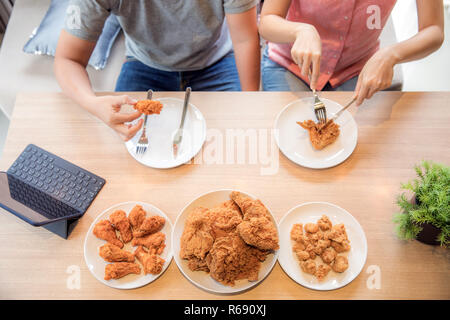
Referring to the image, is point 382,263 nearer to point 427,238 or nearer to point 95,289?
point 427,238

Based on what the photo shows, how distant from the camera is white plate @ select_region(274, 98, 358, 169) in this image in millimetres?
1142

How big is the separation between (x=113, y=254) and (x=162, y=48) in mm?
913

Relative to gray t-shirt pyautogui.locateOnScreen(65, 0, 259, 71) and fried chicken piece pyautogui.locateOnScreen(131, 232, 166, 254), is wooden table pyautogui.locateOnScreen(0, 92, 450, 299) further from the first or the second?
gray t-shirt pyautogui.locateOnScreen(65, 0, 259, 71)

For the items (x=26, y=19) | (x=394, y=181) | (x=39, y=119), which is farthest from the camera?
(x=26, y=19)

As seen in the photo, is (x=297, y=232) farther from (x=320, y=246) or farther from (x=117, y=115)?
(x=117, y=115)

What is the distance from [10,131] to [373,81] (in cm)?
133

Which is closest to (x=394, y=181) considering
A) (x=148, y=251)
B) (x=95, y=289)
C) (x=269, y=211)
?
(x=269, y=211)

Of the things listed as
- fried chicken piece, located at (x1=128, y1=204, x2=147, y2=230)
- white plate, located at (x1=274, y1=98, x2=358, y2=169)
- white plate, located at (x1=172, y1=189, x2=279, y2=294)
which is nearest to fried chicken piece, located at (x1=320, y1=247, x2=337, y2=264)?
white plate, located at (x1=172, y1=189, x2=279, y2=294)

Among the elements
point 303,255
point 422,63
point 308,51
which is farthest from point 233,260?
point 422,63

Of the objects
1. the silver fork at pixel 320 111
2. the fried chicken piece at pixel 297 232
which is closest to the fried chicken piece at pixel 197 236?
the fried chicken piece at pixel 297 232

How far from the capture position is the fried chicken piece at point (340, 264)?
964mm

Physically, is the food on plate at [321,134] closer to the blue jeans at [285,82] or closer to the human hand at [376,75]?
the human hand at [376,75]

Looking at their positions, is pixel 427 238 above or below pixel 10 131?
below

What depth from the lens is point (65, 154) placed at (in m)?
1.17
